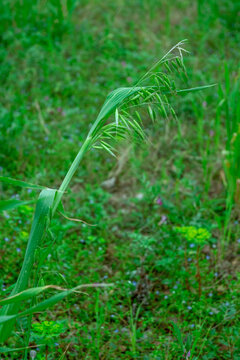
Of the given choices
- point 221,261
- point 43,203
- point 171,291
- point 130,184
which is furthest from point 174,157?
point 43,203

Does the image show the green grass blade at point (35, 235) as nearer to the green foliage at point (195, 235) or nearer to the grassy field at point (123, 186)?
the grassy field at point (123, 186)

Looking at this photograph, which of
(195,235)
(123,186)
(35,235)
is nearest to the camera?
(35,235)

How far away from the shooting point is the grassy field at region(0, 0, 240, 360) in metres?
2.00

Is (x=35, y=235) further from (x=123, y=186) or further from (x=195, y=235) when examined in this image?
(x=123, y=186)

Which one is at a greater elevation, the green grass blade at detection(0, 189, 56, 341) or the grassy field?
the green grass blade at detection(0, 189, 56, 341)

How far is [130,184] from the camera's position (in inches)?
124

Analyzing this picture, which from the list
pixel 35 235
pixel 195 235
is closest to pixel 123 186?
pixel 195 235

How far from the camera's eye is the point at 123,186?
10.3ft

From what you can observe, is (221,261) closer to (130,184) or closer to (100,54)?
(130,184)

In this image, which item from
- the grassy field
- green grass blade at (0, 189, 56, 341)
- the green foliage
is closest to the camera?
green grass blade at (0, 189, 56, 341)

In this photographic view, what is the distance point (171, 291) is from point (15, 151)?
151cm

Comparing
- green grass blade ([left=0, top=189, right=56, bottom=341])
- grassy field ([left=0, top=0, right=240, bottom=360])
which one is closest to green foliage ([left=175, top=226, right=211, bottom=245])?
grassy field ([left=0, top=0, right=240, bottom=360])

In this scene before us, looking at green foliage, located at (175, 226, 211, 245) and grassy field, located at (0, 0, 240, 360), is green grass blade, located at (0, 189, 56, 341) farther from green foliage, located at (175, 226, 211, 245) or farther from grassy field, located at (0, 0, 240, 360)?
green foliage, located at (175, 226, 211, 245)

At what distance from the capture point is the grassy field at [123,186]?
2.00 metres
